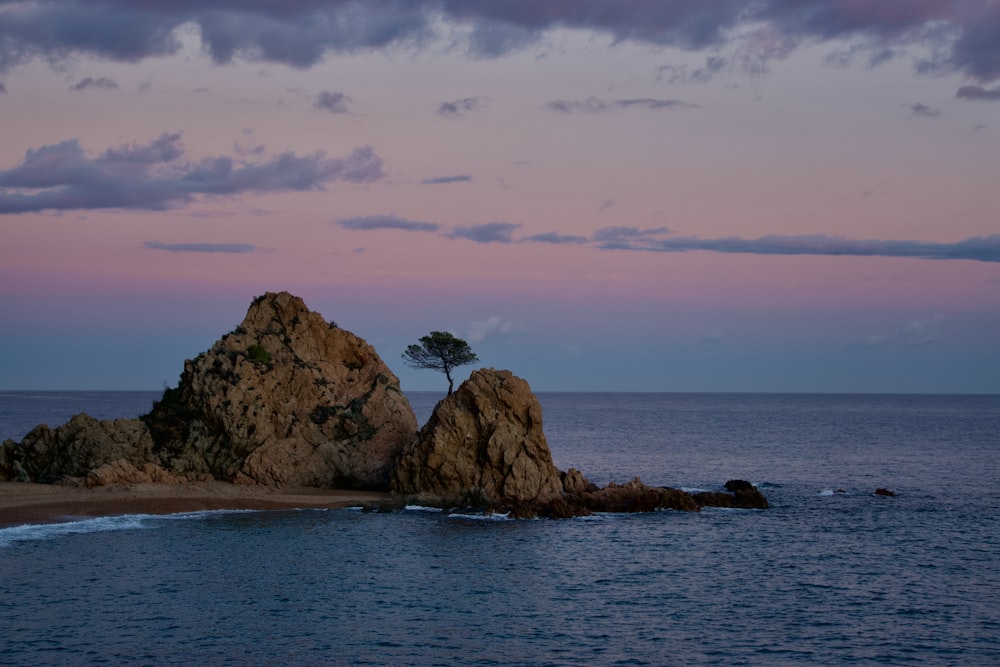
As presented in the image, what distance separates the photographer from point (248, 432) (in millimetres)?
70250

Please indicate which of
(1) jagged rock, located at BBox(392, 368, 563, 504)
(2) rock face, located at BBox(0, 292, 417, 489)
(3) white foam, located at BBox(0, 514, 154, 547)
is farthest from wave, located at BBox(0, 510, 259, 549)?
(1) jagged rock, located at BBox(392, 368, 563, 504)

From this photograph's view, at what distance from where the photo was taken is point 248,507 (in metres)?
62.9

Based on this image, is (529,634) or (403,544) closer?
(529,634)

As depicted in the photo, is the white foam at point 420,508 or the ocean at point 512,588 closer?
the ocean at point 512,588

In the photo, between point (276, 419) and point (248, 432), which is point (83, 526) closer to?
point (248, 432)

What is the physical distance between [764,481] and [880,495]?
12.3 metres

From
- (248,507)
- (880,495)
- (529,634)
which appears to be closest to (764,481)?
(880,495)

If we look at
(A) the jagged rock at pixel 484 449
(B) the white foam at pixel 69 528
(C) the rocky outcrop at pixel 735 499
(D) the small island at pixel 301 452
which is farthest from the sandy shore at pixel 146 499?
(C) the rocky outcrop at pixel 735 499

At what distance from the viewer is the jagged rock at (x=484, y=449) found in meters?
65.6

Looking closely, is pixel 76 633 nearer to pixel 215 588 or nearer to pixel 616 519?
pixel 215 588

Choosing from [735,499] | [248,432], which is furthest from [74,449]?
[735,499]

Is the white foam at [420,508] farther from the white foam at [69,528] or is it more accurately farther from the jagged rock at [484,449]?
the white foam at [69,528]

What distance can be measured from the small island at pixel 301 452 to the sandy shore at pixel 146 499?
0.42 ft

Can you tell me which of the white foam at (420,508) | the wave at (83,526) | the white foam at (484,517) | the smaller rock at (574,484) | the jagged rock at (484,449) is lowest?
the white foam at (484,517)
